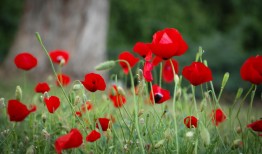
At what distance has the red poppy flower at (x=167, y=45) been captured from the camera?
1.73 metres

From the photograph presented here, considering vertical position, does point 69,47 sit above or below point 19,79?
Answer: above

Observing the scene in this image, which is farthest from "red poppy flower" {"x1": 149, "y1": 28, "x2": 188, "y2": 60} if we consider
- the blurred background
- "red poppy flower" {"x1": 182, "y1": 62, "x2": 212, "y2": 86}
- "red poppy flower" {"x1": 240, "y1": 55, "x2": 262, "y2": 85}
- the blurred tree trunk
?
the blurred background

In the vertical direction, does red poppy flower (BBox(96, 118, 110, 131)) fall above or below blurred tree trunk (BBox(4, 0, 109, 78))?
below

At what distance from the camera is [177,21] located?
11.9 m

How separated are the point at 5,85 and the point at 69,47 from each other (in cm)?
141

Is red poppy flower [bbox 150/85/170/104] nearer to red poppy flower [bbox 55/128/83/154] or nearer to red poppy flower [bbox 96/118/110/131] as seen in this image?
red poppy flower [bbox 96/118/110/131]

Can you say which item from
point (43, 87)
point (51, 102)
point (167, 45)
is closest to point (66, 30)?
point (43, 87)

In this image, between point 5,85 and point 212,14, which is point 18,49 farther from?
point 212,14

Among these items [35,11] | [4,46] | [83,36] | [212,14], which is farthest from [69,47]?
[212,14]

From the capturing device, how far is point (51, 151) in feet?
6.84

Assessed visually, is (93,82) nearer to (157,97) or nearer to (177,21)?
(157,97)

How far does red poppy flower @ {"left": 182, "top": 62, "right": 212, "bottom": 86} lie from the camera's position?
173 cm

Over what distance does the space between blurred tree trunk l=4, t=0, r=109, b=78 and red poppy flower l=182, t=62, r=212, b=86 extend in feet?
18.3

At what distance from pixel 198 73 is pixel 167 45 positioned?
164mm
